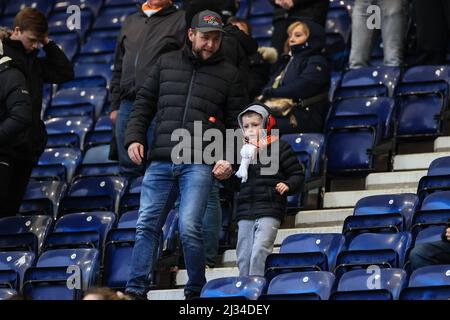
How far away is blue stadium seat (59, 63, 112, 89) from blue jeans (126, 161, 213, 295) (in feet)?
13.0

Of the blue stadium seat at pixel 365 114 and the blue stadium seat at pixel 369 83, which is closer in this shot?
the blue stadium seat at pixel 365 114

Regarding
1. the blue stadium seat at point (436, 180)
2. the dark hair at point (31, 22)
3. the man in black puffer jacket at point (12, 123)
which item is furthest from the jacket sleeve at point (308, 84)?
the man in black puffer jacket at point (12, 123)

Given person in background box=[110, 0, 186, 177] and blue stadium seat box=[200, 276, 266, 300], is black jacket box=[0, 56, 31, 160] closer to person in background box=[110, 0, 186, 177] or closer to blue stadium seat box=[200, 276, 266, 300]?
person in background box=[110, 0, 186, 177]

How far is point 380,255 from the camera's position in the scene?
26.9 ft

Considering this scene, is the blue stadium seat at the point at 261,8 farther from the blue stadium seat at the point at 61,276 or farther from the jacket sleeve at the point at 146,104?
the blue stadium seat at the point at 61,276

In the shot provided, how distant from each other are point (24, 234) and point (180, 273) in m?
1.15

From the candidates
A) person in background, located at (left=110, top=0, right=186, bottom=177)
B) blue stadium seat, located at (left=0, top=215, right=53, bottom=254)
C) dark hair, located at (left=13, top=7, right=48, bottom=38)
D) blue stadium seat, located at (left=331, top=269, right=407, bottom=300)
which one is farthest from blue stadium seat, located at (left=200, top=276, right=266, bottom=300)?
dark hair, located at (left=13, top=7, right=48, bottom=38)

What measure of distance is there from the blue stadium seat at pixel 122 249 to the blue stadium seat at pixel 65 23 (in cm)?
450

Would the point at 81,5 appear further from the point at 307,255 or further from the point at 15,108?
the point at 307,255

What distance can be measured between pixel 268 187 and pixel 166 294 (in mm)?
982

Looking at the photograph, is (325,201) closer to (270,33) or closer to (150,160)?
(150,160)

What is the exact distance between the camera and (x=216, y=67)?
340 inches

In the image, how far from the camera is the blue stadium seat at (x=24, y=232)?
9.52 m
